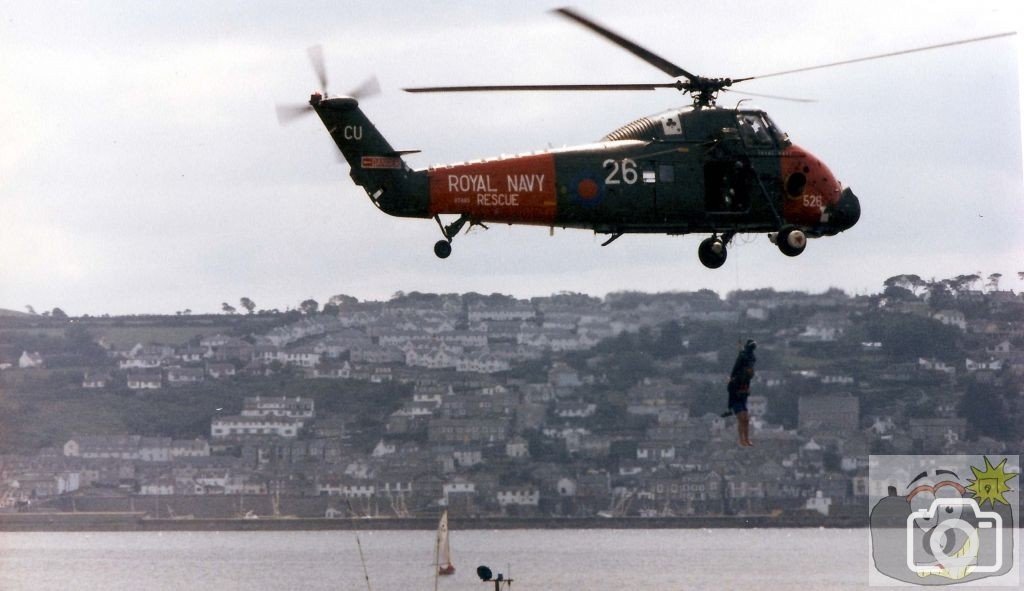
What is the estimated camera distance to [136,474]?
198 meters

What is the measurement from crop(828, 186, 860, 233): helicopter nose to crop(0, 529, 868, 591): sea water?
9006cm

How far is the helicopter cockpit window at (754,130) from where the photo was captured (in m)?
40.3

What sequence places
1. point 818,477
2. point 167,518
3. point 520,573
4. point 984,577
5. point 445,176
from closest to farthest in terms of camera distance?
point 445,176 < point 520,573 < point 984,577 < point 818,477 < point 167,518

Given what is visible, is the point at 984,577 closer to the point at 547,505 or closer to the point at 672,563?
the point at 672,563

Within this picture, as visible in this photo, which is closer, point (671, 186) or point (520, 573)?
point (671, 186)

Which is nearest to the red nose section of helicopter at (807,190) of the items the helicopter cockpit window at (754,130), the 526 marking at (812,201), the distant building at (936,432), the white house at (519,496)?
the 526 marking at (812,201)

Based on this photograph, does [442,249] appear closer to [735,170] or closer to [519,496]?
[735,170]

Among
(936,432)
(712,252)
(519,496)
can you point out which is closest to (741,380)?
(712,252)

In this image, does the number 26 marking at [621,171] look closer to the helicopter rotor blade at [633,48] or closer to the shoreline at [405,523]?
the helicopter rotor blade at [633,48]

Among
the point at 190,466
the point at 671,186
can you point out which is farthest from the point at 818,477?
the point at 671,186

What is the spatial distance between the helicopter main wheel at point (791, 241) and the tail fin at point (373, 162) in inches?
269

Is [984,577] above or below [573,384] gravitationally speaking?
below

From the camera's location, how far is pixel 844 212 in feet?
137

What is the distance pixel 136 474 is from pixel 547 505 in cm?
3998
